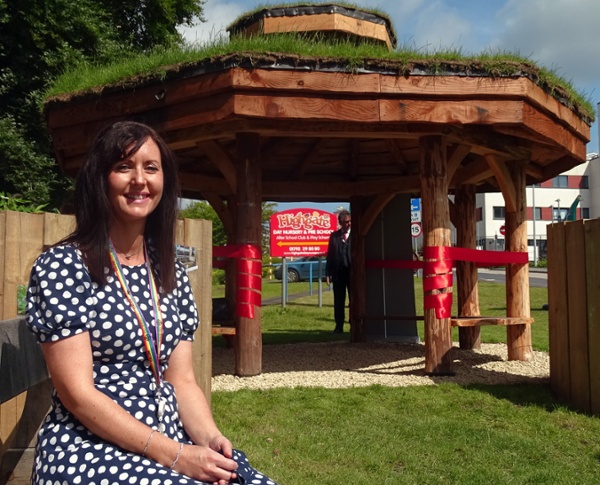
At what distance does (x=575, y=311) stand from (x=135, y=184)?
444 centimetres

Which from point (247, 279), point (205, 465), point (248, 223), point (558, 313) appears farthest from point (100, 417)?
point (558, 313)

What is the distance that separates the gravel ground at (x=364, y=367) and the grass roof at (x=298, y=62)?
299 cm

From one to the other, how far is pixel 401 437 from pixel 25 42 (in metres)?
12.8

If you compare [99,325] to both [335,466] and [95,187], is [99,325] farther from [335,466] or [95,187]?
[335,466]

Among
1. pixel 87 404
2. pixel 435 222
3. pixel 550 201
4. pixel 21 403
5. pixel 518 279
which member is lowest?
pixel 21 403

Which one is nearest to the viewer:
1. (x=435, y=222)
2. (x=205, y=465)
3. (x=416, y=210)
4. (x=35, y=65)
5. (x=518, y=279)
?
(x=205, y=465)

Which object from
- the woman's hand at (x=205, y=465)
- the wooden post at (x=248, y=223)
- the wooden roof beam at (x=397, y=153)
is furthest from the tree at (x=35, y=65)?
the woman's hand at (x=205, y=465)

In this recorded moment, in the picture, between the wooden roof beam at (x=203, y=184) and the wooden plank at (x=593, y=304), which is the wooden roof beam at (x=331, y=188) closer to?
the wooden roof beam at (x=203, y=184)

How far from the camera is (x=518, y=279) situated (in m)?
7.95

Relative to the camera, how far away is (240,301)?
6.55 metres

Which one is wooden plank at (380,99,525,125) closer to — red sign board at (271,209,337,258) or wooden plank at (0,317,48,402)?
wooden plank at (0,317,48,402)

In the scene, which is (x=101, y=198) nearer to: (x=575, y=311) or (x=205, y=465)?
(x=205, y=465)

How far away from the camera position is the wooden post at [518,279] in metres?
7.87

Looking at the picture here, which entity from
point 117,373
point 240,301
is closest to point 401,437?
point 240,301
